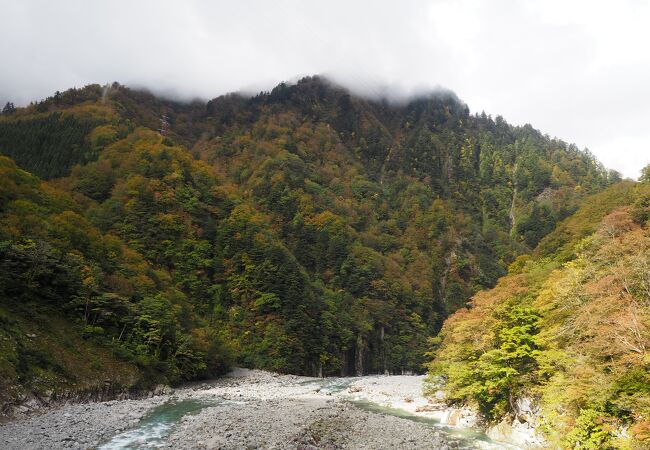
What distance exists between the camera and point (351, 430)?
90.4ft

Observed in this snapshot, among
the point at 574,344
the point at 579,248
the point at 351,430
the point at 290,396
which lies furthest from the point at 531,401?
the point at 290,396

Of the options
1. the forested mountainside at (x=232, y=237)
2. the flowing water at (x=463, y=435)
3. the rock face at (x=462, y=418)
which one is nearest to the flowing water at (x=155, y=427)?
the forested mountainside at (x=232, y=237)

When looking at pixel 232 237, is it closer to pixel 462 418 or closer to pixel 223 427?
pixel 223 427

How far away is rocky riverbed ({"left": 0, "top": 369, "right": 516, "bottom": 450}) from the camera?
22844 millimetres

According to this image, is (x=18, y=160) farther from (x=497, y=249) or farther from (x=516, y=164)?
(x=516, y=164)

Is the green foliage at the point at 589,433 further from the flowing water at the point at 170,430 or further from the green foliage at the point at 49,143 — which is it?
the green foliage at the point at 49,143

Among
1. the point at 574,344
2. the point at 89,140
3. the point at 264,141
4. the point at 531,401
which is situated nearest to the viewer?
the point at 574,344

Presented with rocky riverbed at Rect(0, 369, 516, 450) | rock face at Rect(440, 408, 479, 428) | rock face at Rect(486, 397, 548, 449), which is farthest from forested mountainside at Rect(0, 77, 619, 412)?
rock face at Rect(486, 397, 548, 449)

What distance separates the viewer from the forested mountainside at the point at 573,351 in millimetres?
17656

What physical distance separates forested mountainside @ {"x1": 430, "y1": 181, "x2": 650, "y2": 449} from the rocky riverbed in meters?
4.52

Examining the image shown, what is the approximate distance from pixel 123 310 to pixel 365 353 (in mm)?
58320

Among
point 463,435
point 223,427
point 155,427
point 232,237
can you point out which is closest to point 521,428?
point 463,435

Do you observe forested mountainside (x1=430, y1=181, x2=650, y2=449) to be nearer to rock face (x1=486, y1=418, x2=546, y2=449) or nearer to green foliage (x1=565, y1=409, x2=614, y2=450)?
green foliage (x1=565, y1=409, x2=614, y2=450)

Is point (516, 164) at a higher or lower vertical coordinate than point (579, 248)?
higher
